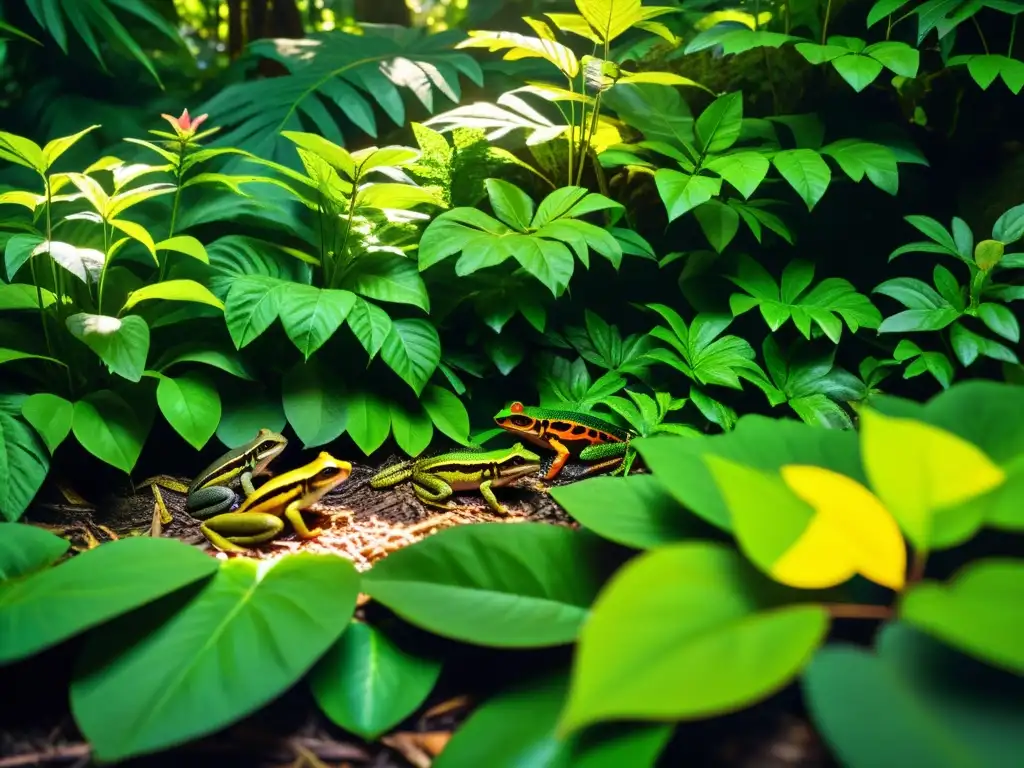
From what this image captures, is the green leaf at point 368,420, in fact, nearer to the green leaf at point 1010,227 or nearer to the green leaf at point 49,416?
the green leaf at point 49,416

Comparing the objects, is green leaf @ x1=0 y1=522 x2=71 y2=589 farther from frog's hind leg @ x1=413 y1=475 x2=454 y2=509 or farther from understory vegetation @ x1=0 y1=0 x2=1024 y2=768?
frog's hind leg @ x1=413 y1=475 x2=454 y2=509

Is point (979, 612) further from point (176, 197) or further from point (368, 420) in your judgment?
point (176, 197)

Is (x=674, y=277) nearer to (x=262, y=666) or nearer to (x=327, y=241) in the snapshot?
(x=327, y=241)

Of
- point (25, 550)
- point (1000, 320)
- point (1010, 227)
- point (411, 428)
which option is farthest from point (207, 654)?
point (1010, 227)

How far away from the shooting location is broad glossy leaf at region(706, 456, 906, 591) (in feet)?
3.17

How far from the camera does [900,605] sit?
2.97 ft

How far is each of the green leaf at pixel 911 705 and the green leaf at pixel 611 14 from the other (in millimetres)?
2394

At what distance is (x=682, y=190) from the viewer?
7.68ft

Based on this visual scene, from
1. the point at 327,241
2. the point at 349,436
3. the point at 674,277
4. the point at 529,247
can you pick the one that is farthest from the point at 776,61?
the point at 349,436

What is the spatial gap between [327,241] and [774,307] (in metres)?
1.79

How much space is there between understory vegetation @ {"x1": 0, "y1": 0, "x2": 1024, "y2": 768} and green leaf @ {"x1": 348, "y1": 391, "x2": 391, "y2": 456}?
0.05ft

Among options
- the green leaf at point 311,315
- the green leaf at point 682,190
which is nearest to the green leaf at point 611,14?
the green leaf at point 682,190

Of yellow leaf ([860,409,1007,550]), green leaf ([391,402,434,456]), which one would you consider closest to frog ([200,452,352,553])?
green leaf ([391,402,434,456])

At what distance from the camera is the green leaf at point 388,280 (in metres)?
2.38
